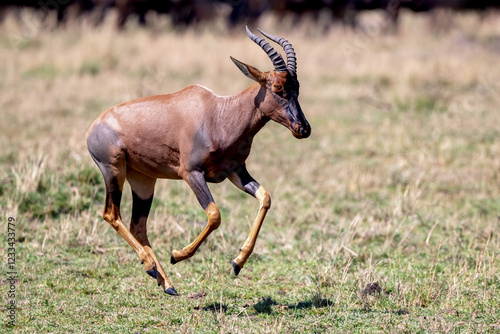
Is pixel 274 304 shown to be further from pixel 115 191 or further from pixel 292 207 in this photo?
pixel 292 207

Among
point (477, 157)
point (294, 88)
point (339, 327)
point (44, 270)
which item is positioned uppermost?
point (294, 88)

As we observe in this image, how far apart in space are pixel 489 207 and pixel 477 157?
204cm

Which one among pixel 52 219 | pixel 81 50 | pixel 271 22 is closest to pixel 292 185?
pixel 52 219

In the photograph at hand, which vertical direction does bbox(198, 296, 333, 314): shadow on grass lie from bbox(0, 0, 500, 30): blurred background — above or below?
below

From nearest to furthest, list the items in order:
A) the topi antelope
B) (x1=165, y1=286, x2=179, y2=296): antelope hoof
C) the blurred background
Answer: the topi antelope
(x1=165, y1=286, x2=179, y2=296): antelope hoof
the blurred background

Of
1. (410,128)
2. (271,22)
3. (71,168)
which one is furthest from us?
(271,22)

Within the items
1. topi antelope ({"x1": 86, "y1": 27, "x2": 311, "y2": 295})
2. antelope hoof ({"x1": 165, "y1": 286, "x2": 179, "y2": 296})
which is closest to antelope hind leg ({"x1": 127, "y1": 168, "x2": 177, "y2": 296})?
topi antelope ({"x1": 86, "y1": 27, "x2": 311, "y2": 295})

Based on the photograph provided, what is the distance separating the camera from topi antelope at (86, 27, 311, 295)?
524cm

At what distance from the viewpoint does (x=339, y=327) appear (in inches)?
210

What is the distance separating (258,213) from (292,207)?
3.59m

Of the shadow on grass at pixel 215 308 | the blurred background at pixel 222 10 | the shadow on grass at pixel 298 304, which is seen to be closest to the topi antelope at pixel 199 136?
the shadow on grass at pixel 215 308

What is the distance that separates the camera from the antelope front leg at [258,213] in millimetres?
5293

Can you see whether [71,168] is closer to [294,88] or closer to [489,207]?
[294,88]

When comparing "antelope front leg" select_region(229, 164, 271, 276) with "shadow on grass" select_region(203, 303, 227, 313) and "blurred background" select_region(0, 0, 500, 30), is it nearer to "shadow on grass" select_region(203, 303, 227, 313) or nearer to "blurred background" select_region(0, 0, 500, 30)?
"shadow on grass" select_region(203, 303, 227, 313)
